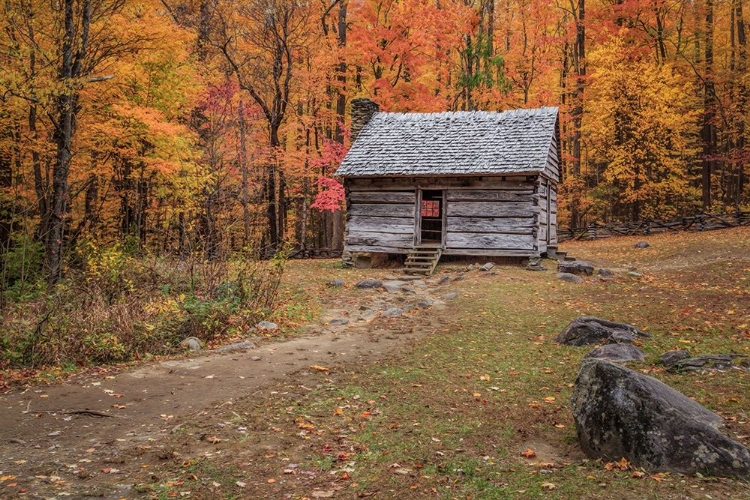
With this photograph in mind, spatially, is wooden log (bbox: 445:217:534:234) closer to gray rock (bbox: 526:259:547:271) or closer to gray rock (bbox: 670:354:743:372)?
gray rock (bbox: 526:259:547:271)

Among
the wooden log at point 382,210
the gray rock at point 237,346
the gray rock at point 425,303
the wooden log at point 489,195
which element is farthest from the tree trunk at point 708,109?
the gray rock at point 237,346

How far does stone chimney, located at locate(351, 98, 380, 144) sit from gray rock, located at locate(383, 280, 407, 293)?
8.47 m

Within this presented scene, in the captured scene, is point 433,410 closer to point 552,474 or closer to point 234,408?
point 552,474

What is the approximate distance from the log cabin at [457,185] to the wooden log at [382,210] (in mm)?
37

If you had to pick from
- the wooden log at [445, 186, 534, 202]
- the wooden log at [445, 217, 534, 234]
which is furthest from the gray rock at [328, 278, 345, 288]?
the wooden log at [445, 186, 534, 202]

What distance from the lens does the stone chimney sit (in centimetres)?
2208

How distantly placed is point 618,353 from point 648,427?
3.44 m

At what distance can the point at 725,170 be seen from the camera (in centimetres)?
3133

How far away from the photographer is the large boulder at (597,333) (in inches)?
336

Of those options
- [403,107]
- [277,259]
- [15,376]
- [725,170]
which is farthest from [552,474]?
[725,170]

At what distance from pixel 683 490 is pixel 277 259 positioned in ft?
32.1

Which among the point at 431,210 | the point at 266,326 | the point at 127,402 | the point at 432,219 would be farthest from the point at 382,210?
the point at 127,402

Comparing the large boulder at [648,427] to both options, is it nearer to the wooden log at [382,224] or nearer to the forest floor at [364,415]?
the forest floor at [364,415]

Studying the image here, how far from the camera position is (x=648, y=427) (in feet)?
14.5
